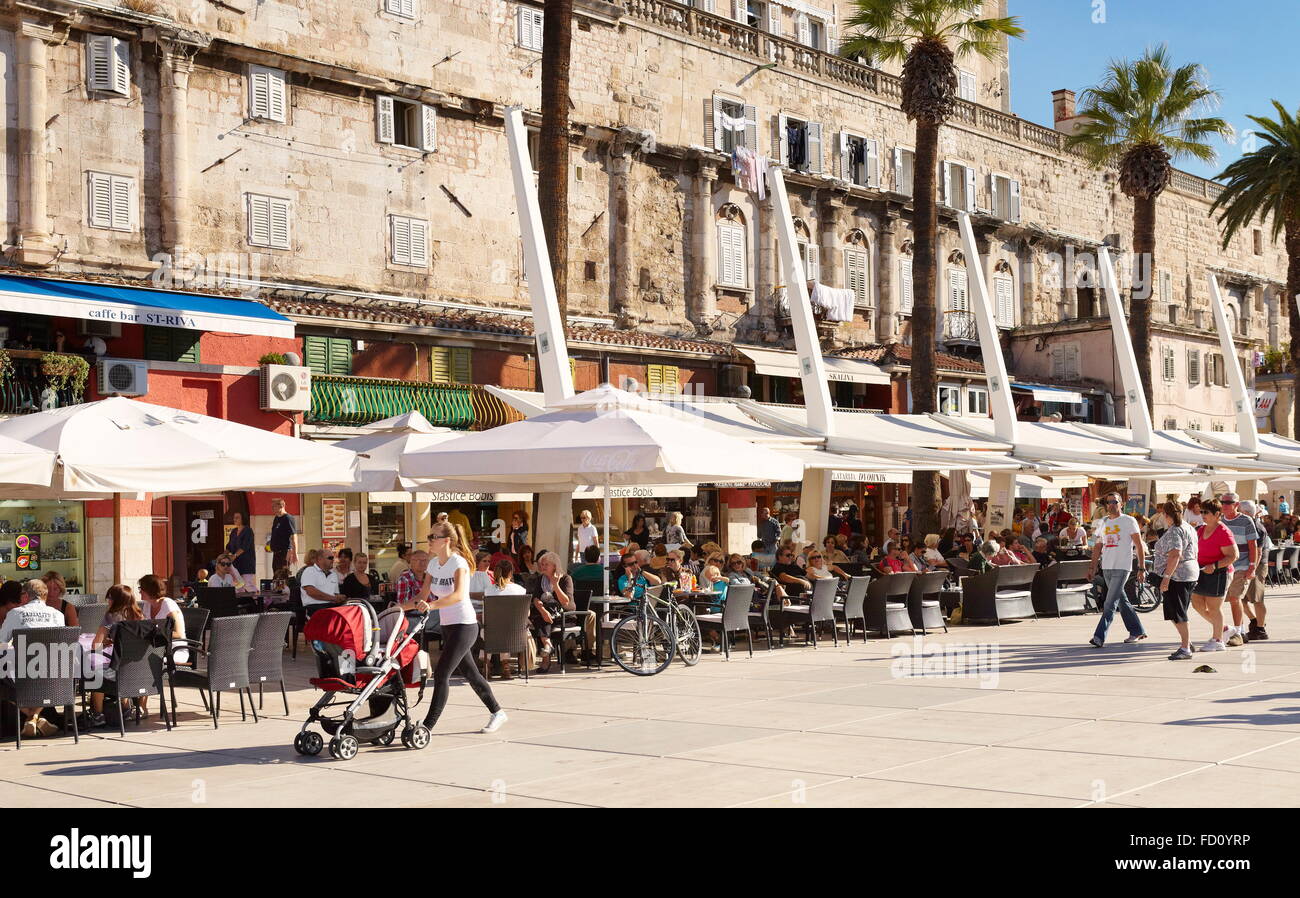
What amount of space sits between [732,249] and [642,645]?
21.5 meters

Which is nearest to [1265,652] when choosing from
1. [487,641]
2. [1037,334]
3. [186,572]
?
[487,641]

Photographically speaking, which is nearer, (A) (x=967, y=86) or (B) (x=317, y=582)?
(B) (x=317, y=582)

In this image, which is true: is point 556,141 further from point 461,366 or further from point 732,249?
point 732,249

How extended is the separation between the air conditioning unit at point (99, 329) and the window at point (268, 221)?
11.3 ft

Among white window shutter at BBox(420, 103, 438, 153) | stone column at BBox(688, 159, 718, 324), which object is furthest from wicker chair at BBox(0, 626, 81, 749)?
stone column at BBox(688, 159, 718, 324)

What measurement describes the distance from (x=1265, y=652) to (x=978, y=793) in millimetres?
8260

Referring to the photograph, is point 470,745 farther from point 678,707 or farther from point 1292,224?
point 1292,224

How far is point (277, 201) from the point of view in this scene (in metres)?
25.6

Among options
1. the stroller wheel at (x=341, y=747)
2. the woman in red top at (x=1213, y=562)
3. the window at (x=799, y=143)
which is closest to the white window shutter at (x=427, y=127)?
the window at (x=799, y=143)

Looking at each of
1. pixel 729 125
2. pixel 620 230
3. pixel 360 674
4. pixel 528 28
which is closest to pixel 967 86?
pixel 729 125

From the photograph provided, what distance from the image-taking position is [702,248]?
109 ft

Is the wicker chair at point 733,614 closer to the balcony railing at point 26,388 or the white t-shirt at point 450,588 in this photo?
the white t-shirt at point 450,588

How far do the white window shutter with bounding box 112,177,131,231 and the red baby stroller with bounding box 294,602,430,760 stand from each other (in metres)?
15.9

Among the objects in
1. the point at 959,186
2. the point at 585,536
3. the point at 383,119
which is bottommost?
the point at 585,536
